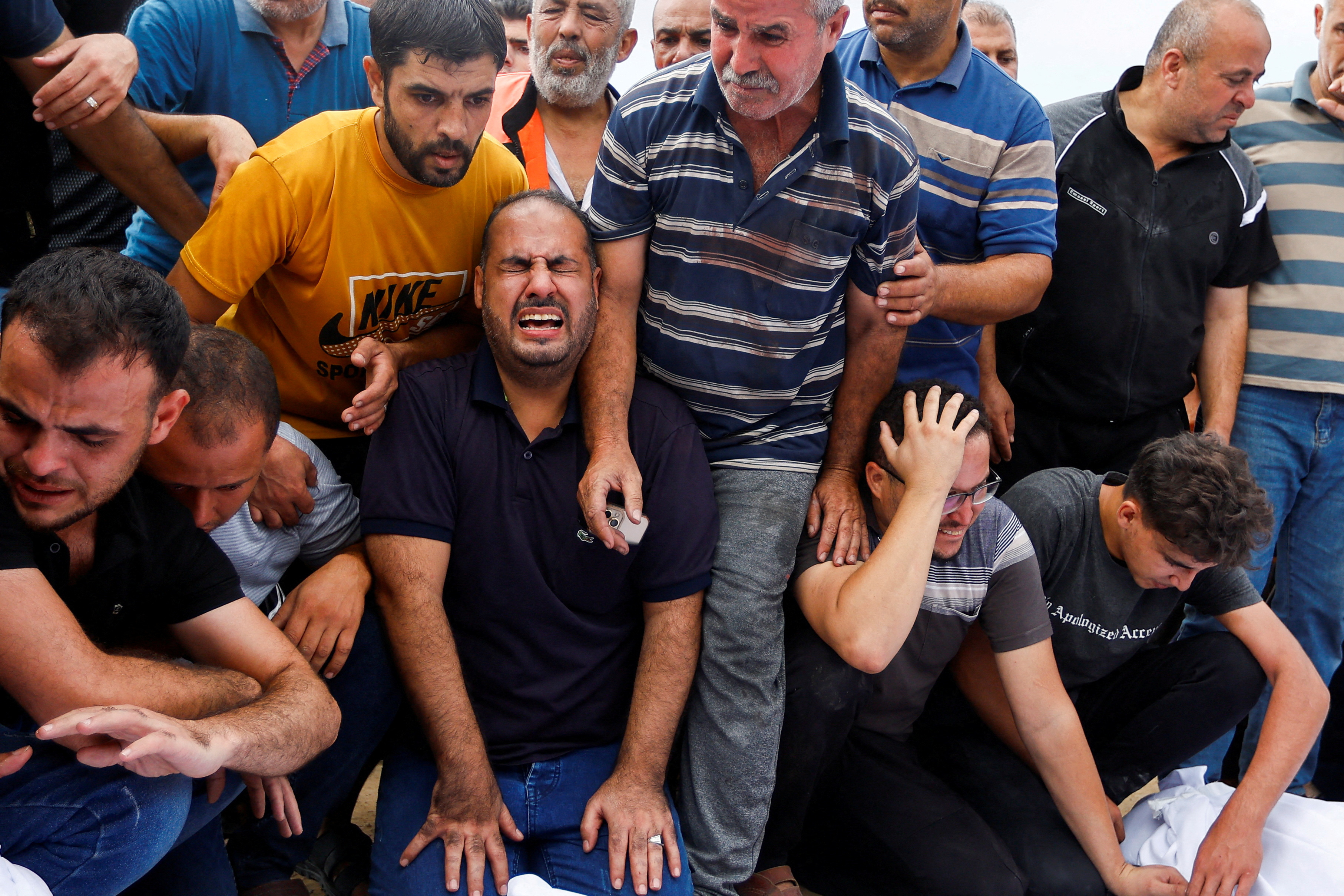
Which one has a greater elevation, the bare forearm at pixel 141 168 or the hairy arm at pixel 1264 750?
the bare forearm at pixel 141 168

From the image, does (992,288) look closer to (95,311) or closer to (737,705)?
(737,705)

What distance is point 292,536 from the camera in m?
2.52

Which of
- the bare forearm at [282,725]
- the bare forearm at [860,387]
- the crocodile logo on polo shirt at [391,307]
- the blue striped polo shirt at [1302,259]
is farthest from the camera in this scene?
the blue striped polo shirt at [1302,259]

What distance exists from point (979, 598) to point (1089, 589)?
47 cm

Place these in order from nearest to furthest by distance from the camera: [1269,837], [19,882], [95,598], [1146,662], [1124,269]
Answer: [19,882]
[95,598]
[1269,837]
[1146,662]
[1124,269]

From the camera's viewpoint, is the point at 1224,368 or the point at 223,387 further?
the point at 1224,368

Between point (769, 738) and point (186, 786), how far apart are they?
1294 millimetres

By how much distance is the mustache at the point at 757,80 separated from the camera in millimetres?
2383

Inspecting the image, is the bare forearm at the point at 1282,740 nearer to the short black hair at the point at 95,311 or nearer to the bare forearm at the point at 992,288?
the bare forearm at the point at 992,288

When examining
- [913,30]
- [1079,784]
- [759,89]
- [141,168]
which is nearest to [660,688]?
[1079,784]

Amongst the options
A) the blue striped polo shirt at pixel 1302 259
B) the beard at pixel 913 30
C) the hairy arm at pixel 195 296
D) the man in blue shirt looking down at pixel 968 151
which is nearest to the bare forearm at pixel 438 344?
the hairy arm at pixel 195 296

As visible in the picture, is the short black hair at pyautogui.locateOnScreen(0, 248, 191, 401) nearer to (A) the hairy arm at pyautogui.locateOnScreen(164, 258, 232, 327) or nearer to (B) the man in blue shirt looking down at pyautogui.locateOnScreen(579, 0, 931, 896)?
(A) the hairy arm at pyautogui.locateOnScreen(164, 258, 232, 327)

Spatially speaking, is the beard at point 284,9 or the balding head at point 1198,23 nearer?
the beard at point 284,9

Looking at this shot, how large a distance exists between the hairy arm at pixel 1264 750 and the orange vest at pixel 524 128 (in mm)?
2555
